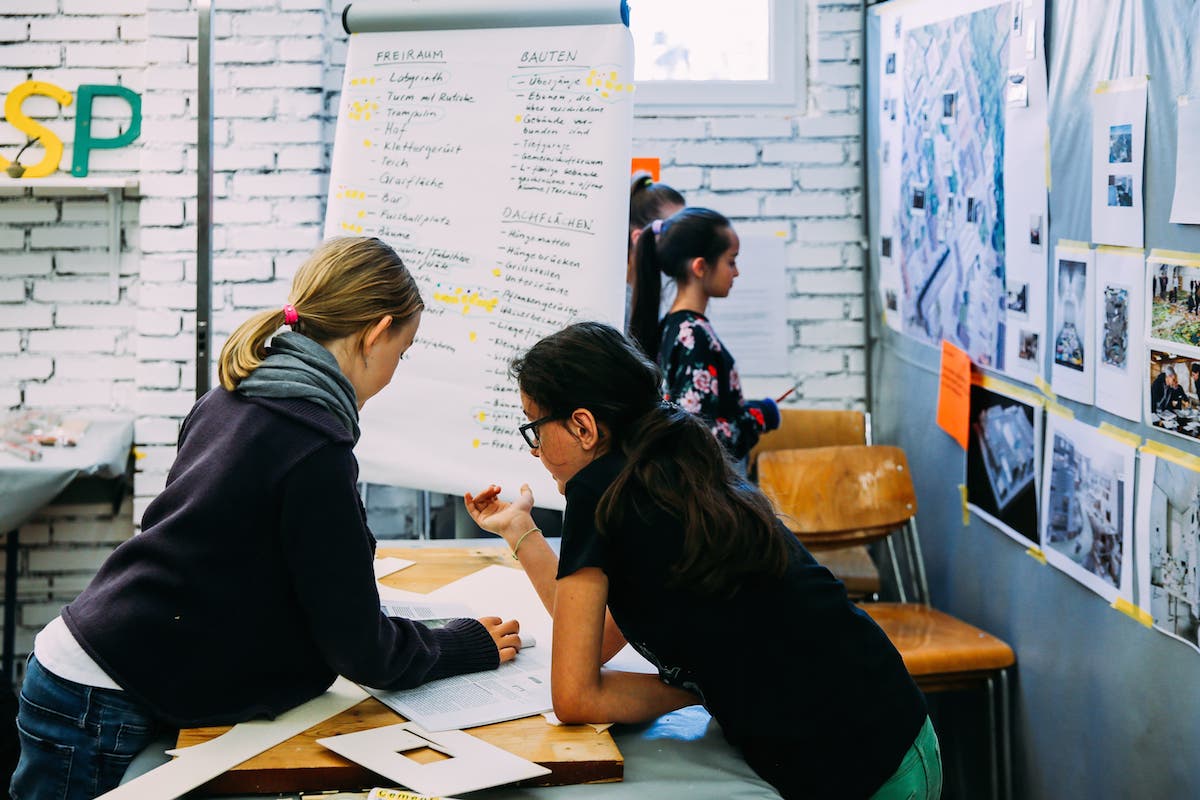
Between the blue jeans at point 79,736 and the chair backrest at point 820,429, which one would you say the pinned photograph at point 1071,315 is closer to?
the chair backrest at point 820,429

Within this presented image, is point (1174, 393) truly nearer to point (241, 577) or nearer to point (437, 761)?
point (437, 761)

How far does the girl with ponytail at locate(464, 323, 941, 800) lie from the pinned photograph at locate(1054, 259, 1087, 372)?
42.9 inches

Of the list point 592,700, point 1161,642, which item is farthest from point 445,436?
point 1161,642

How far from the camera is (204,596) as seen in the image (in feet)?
4.77

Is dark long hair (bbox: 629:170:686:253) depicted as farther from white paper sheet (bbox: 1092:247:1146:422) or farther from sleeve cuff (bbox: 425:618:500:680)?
sleeve cuff (bbox: 425:618:500:680)

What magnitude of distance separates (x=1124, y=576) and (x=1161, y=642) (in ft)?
0.49

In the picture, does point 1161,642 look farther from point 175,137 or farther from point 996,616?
point 175,137

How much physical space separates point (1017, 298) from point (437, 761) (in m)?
1.85

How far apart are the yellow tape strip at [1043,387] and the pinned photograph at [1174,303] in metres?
0.47

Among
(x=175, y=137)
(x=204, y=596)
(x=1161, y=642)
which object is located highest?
(x=175, y=137)

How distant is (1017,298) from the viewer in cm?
267

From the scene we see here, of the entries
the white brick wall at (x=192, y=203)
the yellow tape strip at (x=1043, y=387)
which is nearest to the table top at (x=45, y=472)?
the white brick wall at (x=192, y=203)

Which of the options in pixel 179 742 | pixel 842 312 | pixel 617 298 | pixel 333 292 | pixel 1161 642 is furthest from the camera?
pixel 842 312

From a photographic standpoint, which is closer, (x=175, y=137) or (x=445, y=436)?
(x=445, y=436)
